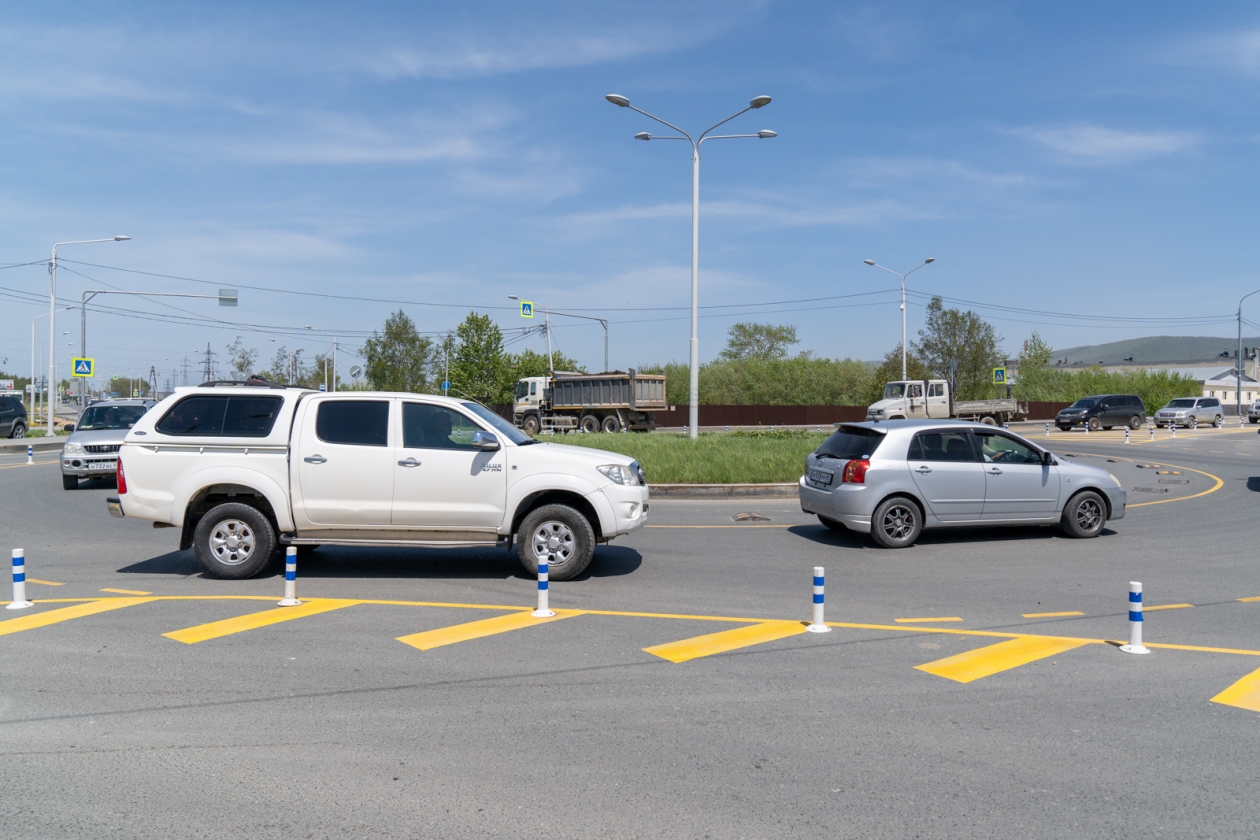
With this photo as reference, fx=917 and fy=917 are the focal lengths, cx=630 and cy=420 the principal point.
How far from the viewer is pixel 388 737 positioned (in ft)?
16.1

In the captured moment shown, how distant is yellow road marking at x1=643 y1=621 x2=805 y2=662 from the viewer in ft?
21.6

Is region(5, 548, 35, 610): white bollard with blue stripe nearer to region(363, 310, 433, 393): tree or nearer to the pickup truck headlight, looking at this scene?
the pickup truck headlight

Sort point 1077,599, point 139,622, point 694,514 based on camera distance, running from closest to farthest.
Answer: point 139,622 → point 1077,599 → point 694,514

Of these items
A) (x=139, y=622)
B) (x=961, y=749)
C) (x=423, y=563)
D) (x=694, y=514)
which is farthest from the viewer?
(x=694, y=514)

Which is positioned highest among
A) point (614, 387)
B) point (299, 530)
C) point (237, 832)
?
point (614, 387)

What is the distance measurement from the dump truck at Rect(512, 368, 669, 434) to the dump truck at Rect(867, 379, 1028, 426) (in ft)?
30.7

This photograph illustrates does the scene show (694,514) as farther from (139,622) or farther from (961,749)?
(961,749)

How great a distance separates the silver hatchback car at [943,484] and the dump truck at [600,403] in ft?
87.9

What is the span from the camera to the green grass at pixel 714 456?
59.8 ft

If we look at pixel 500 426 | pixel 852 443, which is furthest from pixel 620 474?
pixel 852 443

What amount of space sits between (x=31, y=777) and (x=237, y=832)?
4.37 ft

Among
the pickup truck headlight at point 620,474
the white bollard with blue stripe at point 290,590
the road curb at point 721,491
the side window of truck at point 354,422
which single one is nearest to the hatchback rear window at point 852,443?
the pickup truck headlight at point 620,474

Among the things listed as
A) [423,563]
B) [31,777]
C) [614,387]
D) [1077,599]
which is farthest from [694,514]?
[614,387]

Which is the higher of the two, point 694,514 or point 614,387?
point 614,387
